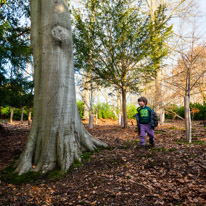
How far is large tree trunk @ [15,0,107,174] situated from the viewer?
330cm

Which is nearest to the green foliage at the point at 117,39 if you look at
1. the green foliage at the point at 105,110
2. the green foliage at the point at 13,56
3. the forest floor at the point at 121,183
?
the green foliage at the point at 13,56

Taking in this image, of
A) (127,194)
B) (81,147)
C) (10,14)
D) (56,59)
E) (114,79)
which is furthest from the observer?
(114,79)

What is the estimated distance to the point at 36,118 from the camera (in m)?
3.48

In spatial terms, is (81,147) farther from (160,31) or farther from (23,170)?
(160,31)

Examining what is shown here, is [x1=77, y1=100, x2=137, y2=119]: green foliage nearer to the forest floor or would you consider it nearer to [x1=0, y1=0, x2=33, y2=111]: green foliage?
[x1=0, y1=0, x2=33, y2=111]: green foliage

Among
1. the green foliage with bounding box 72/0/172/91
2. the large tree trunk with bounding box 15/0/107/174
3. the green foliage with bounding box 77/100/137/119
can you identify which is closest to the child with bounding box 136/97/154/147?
the large tree trunk with bounding box 15/0/107/174

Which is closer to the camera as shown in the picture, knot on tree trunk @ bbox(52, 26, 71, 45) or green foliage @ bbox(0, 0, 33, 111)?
knot on tree trunk @ bbox(52, 26, 71, 45)

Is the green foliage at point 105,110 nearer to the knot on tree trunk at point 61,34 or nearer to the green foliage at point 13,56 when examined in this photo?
the green foliage at point 13,56

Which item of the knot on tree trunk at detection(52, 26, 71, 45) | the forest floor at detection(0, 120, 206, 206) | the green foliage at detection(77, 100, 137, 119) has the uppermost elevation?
the knot on tree trunk at detection(52, 26, 71, 45)

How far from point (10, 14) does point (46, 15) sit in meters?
4.63

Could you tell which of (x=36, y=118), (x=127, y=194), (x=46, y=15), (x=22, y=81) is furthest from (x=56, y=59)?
(x=22, y=81)

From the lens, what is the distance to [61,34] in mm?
3355

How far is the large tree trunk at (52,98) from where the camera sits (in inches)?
130

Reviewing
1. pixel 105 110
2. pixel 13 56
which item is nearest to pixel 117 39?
pixel 13 56
